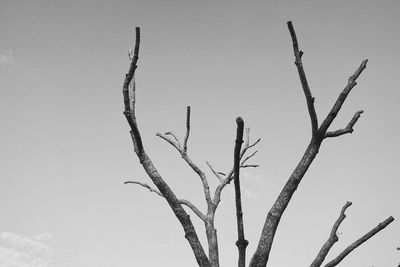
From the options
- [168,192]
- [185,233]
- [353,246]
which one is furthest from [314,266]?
[168,192]

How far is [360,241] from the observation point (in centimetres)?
266

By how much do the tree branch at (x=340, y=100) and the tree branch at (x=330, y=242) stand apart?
110 cm

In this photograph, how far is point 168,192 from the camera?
3059 millimetres

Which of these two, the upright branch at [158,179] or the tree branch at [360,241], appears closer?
the tree branch at [360,241]

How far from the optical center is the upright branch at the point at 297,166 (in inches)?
104

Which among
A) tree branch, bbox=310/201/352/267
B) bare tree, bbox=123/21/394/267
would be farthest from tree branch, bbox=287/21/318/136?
tree branch, bbox=310/201/352/267

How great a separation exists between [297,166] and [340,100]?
77 centimetres

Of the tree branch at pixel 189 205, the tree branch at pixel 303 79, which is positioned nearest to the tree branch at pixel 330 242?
the tree branch at pixel 303 79

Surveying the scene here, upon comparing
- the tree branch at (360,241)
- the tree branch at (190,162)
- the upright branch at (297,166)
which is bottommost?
the tree branch at (360,241)

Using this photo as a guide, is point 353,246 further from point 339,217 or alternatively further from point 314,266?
point 339,217

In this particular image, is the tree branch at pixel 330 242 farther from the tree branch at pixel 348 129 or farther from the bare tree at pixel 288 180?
the tree branch at pixel 348 129

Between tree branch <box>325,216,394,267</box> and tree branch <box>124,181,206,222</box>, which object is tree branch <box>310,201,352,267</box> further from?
tree branch <box>124,181,206,222</box>

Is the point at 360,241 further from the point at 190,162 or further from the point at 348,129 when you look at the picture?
the point at 190,162

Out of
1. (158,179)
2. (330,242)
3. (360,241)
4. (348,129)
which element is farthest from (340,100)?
(158,179)
